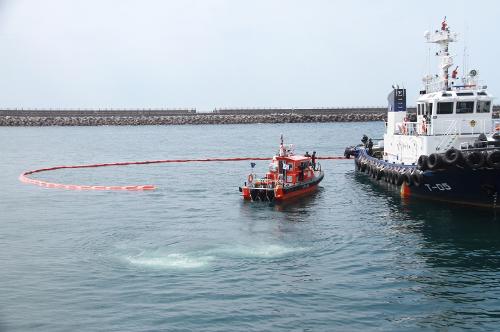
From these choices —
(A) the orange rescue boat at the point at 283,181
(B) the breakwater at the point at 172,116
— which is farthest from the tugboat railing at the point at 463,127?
(B) the breakwater at the point at 172,116

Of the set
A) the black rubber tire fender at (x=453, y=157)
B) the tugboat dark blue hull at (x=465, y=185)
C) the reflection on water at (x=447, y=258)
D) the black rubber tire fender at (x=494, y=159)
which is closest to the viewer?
the reflection on water at (x=447, y=258)

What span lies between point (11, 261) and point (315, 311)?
1255 centimetres

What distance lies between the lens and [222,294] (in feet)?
60.7

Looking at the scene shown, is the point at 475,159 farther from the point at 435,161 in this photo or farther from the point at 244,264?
the point at 244,264

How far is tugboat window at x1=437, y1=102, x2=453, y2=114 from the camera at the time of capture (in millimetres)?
33750

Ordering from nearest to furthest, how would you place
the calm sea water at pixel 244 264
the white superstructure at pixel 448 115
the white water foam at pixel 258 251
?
the calm sea water at pixel 244 264 < the white water foam at pixel 258 251 < the white superstructure at pixel 448 115

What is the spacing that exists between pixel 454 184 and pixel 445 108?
5333 mm

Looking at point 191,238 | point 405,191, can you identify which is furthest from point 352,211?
point 191,238

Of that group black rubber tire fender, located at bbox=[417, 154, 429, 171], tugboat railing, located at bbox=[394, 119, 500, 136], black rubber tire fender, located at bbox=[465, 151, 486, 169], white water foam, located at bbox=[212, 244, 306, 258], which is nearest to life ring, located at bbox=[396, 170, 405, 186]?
tugboat railing, located at bbox=[394, 119, 500, 136]

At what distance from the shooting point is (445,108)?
33781 millimetres

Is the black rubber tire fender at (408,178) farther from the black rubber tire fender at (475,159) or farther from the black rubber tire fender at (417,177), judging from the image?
the black rubber tire fender at (475,159)

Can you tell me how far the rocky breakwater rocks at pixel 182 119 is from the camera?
173 meters

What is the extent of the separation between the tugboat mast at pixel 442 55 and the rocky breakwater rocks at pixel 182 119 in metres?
141

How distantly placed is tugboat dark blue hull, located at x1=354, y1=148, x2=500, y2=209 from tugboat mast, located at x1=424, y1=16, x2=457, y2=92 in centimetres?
594
